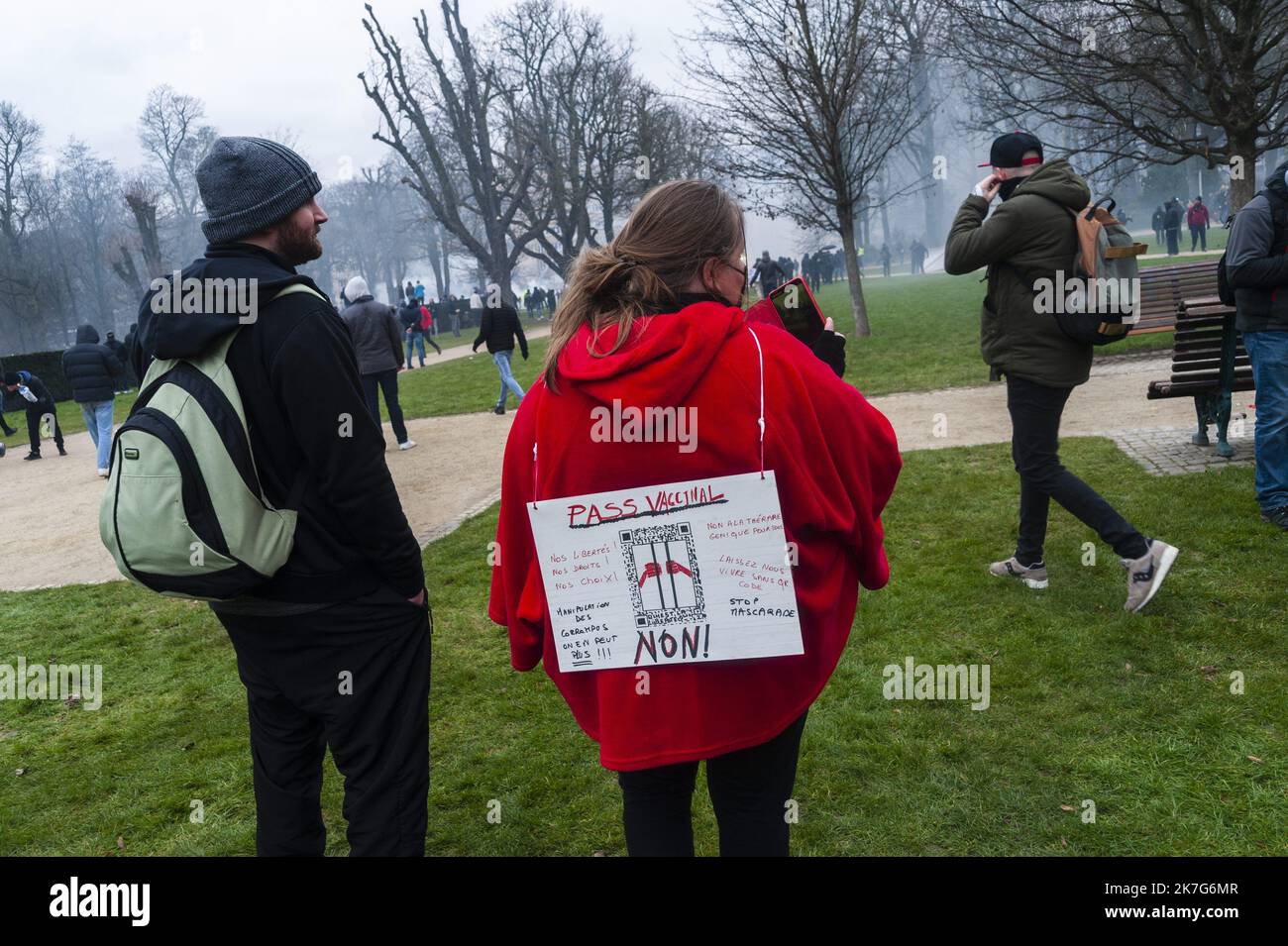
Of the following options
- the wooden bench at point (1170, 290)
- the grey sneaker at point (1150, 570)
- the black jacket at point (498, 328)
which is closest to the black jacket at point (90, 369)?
the black jacket at point (498, 328)

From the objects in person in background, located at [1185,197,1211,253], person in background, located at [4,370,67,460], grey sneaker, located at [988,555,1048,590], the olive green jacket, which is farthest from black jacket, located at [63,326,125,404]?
person in background, located at [1185,197,1211,253]

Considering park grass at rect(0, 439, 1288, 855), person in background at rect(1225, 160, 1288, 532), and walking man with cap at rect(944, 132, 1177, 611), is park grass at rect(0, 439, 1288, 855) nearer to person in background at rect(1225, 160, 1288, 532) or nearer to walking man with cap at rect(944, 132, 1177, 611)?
person in background at rect(1225, 160, 1288, 532)

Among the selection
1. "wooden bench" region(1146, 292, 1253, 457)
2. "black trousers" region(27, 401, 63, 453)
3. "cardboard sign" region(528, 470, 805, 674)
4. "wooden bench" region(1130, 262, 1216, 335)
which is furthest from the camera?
"black trousers" region(27, 401, 63, 453)

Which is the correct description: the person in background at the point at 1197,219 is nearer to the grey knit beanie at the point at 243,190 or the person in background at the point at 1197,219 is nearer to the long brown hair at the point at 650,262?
the long brown hair at the point at 650,262

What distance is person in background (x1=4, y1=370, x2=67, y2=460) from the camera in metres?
15.2

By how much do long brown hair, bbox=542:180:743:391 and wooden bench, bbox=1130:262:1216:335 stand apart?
38.2 ft

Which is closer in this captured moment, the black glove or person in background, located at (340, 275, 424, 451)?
the black glove

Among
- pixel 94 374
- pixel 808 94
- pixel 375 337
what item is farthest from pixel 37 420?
pixel 808 94

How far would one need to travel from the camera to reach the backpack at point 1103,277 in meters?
4.40

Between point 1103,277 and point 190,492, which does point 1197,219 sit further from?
Answer: point 190,492

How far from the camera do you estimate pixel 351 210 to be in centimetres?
8456

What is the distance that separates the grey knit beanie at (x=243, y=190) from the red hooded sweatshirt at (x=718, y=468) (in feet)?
2.97

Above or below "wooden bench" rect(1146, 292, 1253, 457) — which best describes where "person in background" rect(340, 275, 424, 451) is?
above

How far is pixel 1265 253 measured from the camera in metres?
5.21
